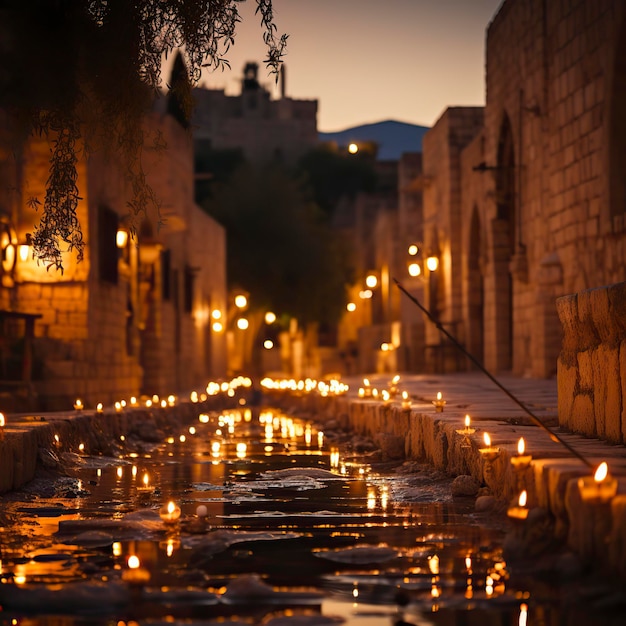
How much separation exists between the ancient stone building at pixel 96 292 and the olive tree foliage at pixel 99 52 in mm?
1780

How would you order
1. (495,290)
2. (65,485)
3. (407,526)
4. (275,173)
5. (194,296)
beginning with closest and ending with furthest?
1. (407,526)
2. (65,485)
3. (495,290)
4. (194,296)
5. (275,173)

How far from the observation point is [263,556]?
5148 mm

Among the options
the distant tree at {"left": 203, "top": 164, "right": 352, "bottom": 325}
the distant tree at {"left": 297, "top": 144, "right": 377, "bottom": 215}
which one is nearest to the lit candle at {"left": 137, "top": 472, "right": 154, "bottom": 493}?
the distant tree at {"left": 203, "top": 164, "right": 352, "bottom": 325}

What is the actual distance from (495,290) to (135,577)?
20315 mm

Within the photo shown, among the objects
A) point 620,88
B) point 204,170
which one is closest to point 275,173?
point 204,170

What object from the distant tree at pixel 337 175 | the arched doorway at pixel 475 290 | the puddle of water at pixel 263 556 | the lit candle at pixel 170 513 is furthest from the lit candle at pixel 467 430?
the distant tree at pixel 337 175

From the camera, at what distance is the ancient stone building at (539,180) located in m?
14.6

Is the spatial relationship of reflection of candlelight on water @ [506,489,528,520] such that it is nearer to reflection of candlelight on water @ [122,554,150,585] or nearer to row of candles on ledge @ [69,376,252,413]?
reflection of candlelight on water @ [122,554,150,585]

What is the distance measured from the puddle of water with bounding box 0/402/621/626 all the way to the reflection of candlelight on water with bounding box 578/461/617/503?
380mm

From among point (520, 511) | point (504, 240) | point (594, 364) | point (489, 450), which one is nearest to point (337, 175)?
point (504, 240)

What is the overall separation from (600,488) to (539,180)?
15367 millimetres

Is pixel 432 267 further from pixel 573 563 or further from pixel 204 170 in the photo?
pixel 204 170

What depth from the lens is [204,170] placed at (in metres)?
63.2

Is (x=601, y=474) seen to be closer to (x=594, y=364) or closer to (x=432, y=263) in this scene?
(x=594, y=364)
